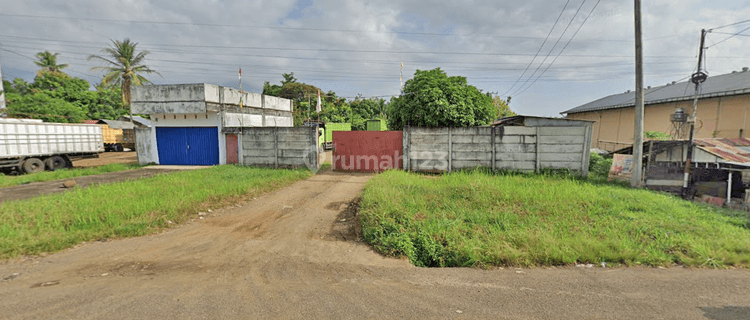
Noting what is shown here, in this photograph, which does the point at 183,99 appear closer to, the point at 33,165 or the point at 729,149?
the point at 33,165

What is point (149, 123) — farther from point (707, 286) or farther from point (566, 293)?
point (707, 286)

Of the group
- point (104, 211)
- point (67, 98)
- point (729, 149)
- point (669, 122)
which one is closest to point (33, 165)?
point (104, 211)

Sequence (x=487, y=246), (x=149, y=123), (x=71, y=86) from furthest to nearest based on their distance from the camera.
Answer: (x=71, y=86) → (x=149, y=123) → (x=487, y=246)

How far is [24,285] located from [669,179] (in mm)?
14336

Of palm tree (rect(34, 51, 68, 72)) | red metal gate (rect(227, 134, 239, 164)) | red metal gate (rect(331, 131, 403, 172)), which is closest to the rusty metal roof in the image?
red metal gate (rect(331, 131, 403, 172))

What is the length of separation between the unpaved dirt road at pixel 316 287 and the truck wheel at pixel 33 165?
12.6m

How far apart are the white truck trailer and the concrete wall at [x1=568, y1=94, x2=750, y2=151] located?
3183 cm

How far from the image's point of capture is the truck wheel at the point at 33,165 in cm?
1220

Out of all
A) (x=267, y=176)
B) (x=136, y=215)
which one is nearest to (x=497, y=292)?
(x=136, y=215)

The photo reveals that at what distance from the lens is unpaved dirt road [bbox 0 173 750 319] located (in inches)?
112

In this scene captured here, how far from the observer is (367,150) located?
40.1 feet

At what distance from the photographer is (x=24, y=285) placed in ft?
11.2

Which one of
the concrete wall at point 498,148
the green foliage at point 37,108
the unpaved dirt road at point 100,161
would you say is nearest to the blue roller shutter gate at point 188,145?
the unpaved dirt road at point 100,161

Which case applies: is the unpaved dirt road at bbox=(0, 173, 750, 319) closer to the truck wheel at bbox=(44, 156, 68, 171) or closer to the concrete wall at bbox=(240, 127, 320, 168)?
the concrete wall at bbox=(240, 127, 320, 168)
